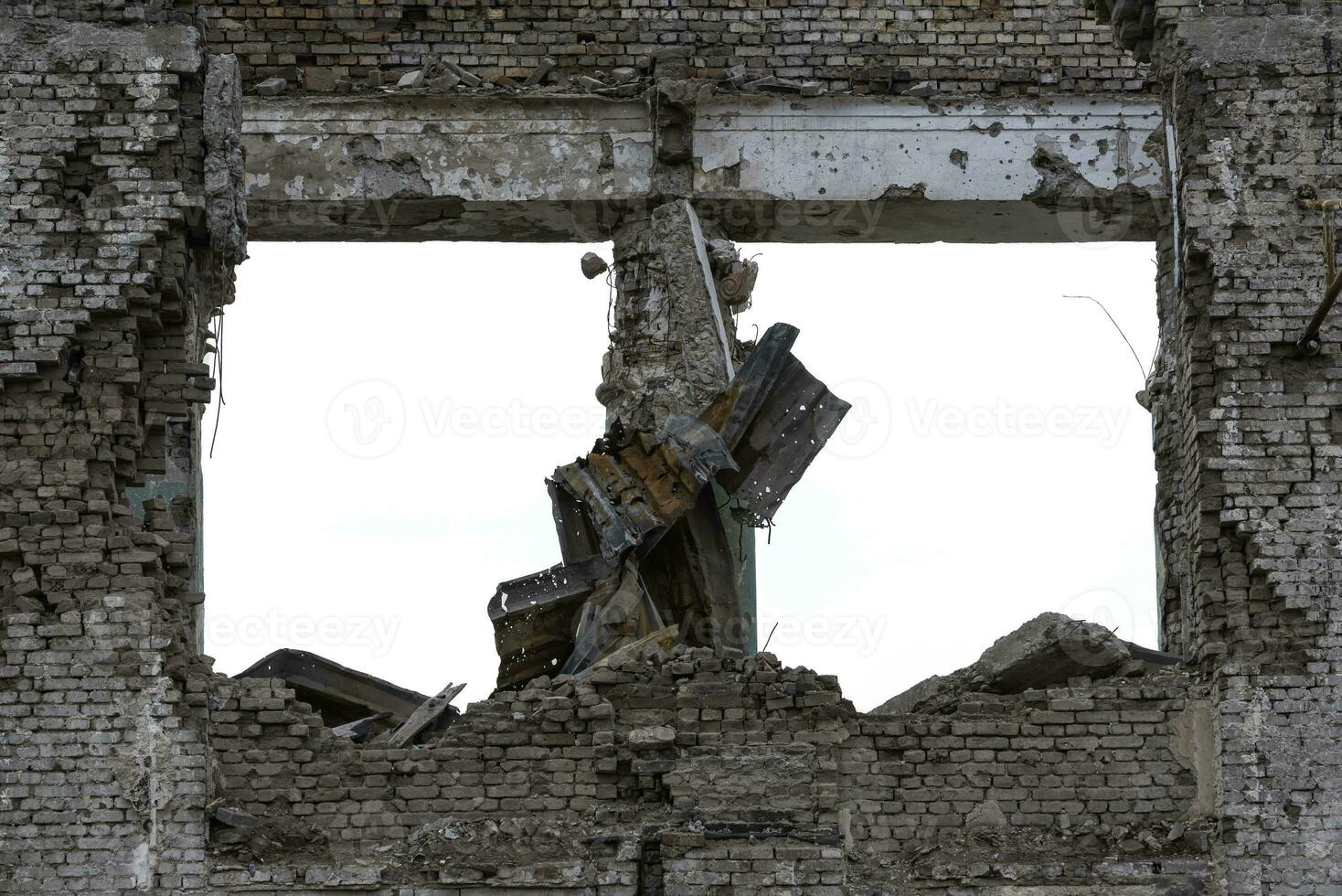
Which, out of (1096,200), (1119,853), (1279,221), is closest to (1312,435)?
(1279,221)

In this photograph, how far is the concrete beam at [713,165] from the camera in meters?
13.8

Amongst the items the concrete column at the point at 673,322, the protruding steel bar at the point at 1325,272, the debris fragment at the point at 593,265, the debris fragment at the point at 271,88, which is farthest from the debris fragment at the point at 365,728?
the protruding steel bar at the point at 1325,272

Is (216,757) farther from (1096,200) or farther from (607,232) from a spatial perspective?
(1096,200)

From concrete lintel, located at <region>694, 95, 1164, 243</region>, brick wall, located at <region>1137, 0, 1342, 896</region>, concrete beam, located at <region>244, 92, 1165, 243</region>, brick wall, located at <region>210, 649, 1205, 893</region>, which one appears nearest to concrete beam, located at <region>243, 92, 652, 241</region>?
concrete beam, located at <region>244, 92, 1165, 243</region>

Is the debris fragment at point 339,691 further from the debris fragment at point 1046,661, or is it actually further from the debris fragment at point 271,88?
the debris fragment at point 271,88

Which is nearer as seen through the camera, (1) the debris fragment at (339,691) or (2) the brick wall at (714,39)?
(1) the debris fragment at (339,691)

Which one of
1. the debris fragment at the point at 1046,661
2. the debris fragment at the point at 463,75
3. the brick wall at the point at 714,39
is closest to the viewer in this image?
the debris fragment at the point at 1046,661

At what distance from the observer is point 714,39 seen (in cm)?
1409

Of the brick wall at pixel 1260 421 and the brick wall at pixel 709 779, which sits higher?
the brick wall at pixel 1260 421

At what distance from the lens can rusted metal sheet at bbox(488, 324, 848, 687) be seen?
11.8m

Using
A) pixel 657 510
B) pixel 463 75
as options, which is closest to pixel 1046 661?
pixel 657 510

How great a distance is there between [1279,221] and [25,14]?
17.7 ft

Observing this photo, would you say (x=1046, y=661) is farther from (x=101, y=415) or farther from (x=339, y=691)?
(x=101, y=415)

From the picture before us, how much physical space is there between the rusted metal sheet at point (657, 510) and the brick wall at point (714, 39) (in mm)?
2588
